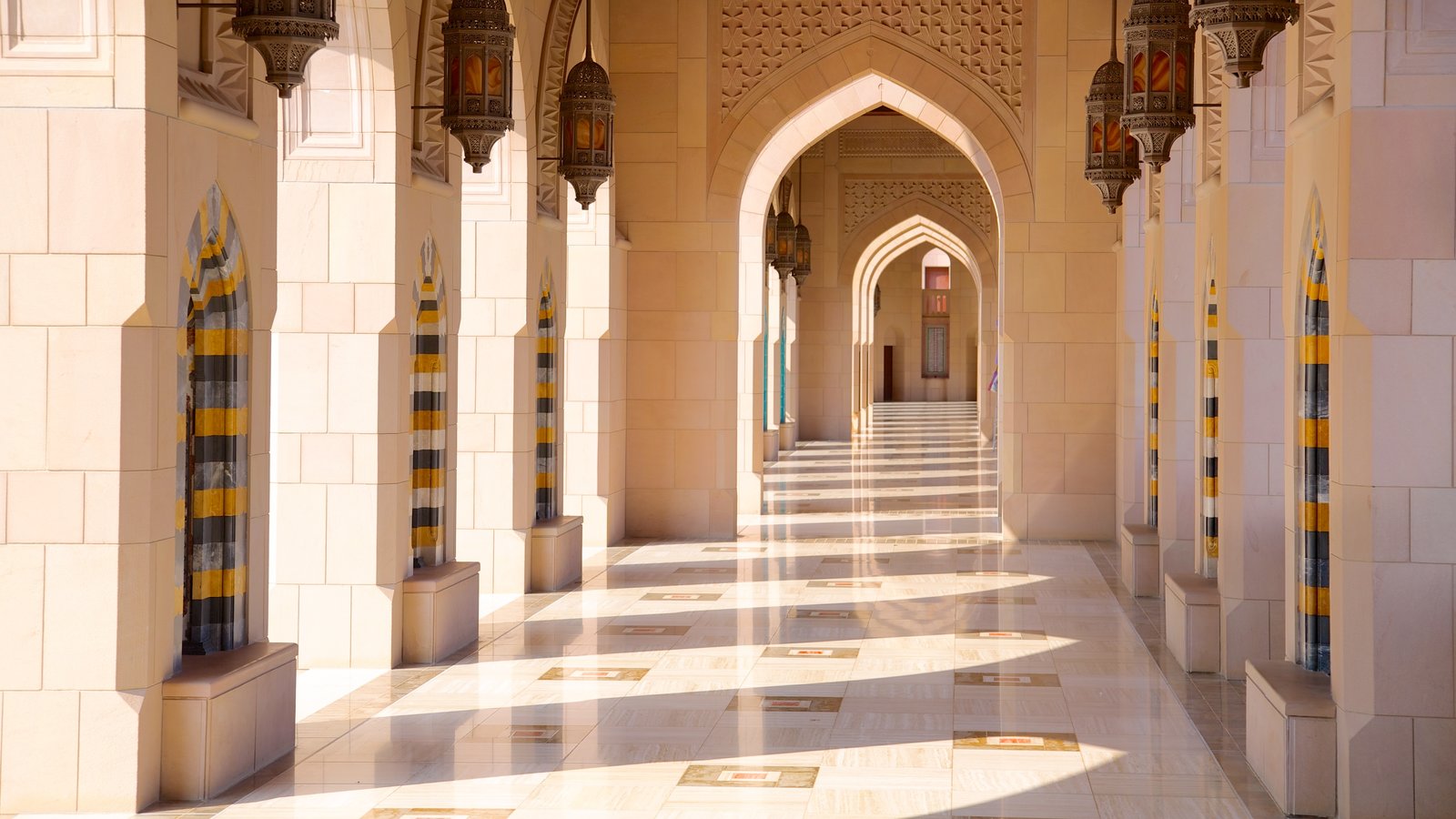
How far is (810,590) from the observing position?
8.28 metres

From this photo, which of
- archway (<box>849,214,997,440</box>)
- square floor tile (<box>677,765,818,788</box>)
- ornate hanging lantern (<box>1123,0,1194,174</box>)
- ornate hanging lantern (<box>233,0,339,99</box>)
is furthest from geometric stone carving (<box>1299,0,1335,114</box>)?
archway (<box>849,214,997,440</box>)

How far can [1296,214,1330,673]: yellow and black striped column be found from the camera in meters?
4.42

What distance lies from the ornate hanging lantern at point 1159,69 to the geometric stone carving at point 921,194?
1409cm

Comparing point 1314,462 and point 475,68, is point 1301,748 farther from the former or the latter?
point 475,68

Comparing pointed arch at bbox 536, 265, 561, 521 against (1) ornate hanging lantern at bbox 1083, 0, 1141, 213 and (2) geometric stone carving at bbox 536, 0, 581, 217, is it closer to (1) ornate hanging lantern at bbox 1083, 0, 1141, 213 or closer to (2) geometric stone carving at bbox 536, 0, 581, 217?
(2) geometric stone carving at bbox 536, 0, 581, 217

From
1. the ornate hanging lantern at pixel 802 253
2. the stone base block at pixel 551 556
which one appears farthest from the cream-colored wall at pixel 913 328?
the stone base block at pixel 551 556

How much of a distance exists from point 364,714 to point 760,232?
717cm

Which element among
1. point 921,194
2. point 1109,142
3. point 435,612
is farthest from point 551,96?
point 921,194

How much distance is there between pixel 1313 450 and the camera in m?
4.44

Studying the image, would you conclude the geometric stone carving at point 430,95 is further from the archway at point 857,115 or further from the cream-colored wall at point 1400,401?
the archway at point 857,115

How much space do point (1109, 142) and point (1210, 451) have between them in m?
1.78

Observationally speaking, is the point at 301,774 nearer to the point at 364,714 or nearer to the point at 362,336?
the point at 364,714

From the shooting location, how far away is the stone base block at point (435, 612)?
6.22 metres

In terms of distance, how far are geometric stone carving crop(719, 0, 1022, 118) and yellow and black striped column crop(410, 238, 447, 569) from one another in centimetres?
450
